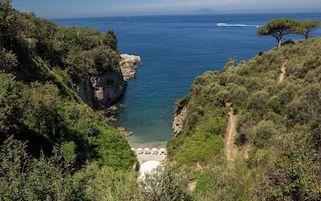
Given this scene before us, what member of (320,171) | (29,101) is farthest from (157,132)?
(320,171)

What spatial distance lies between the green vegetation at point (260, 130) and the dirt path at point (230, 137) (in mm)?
465

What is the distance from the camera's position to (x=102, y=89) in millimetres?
66250

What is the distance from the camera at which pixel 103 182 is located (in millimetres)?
19234

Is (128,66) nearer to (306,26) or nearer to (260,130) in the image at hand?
(306,26)

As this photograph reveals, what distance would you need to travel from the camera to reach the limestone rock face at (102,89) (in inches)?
2362

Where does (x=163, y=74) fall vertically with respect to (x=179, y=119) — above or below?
below

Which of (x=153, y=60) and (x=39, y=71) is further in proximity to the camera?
(x=153, y=60)

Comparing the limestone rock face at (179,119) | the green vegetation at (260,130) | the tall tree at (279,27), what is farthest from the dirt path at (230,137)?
the tall tree at (279,27)

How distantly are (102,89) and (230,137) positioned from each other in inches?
1434

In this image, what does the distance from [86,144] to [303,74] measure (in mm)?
21788

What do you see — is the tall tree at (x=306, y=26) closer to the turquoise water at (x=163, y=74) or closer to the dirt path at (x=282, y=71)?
the dirt path at (x=282, y=71)

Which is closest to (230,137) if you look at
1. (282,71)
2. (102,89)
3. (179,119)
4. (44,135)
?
(282,71)

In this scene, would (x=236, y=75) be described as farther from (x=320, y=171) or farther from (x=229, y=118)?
(x=320, y=171)

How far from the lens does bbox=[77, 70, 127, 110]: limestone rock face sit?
59994mm
